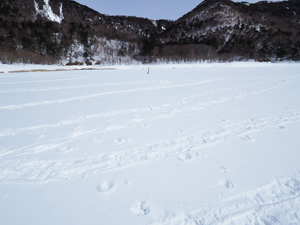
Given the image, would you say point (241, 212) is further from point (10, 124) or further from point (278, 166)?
point (10, 124)

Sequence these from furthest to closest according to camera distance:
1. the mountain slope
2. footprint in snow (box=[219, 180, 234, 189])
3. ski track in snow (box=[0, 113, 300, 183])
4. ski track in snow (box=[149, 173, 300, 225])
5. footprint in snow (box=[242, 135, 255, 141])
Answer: the mountain slope < footprint in snow (box=[242, 135, 255, 141]) < ski track in snow (box=[0, 113, 300, 183]) < footprint in snow (box=[219, 180, 234, 189]) < ski track in snow (box=[149, 173, 300, 225])

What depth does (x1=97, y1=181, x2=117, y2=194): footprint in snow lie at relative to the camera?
95.3 inches

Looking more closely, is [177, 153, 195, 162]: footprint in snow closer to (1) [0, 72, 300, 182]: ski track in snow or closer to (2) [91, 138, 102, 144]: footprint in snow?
(1) [0, 72, 300, 182]: ski track in snow

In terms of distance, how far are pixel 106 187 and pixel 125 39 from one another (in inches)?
3079

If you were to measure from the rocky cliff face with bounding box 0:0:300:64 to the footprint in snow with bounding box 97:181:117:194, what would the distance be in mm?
48102

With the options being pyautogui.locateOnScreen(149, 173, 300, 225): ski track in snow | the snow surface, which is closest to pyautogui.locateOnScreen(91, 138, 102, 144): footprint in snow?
the snow surface

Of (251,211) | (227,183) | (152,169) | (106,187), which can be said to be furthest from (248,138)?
(106,187)

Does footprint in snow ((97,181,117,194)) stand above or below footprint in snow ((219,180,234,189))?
below

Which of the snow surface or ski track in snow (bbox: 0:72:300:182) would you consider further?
ski track in snow (bbox: 0:72:300:182)

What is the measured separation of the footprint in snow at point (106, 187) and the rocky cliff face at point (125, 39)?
48102 mm

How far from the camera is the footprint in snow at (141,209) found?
2.08 meters

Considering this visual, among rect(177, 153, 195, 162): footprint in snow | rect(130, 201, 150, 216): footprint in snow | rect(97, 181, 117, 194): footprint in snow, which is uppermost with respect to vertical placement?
rect(177, 153, 195, 162): footprint in snow

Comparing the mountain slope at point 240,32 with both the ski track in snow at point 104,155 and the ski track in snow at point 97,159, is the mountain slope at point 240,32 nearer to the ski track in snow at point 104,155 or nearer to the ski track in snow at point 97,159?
the ski track in snow at point 104,155

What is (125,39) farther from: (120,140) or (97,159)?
(97,159)
